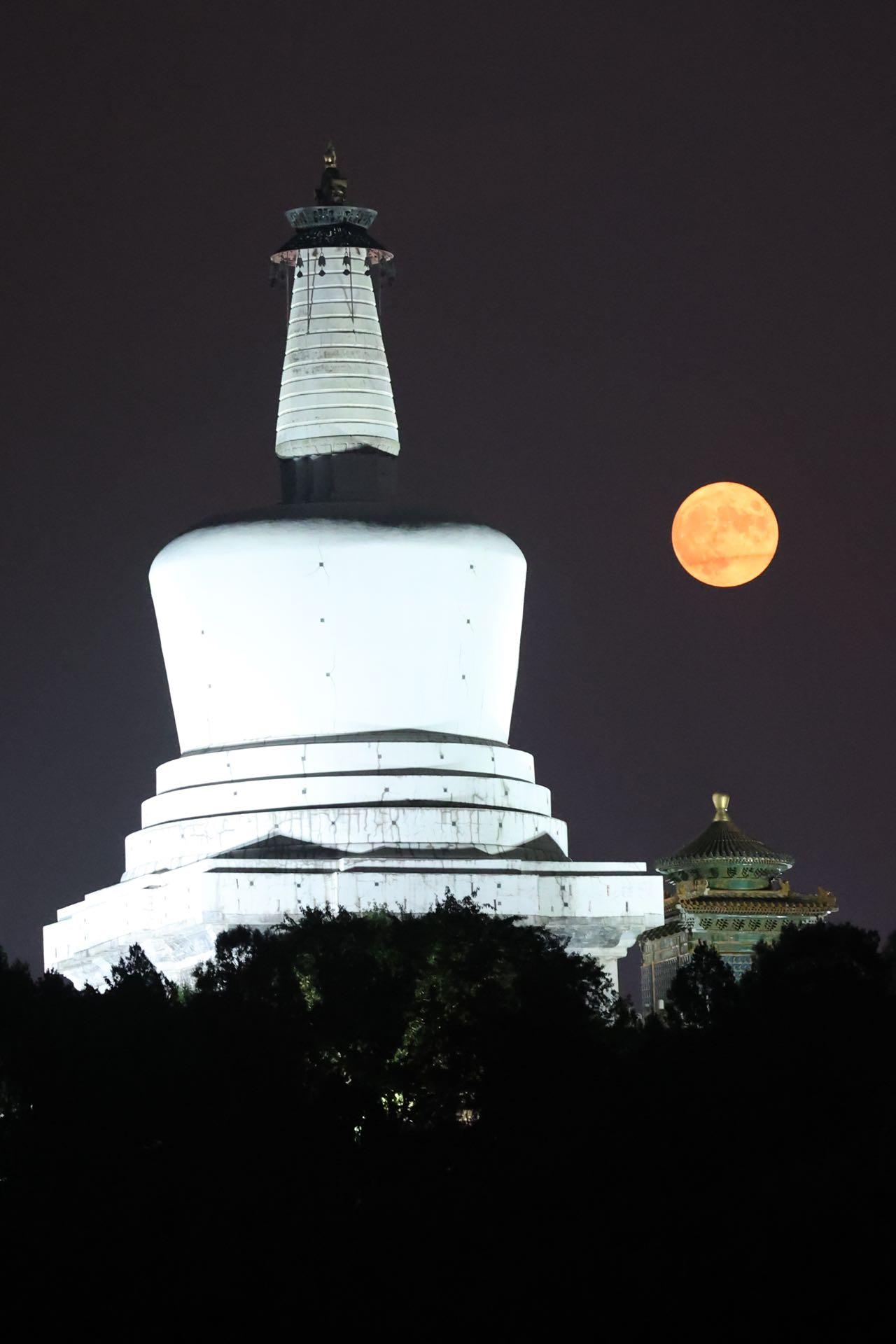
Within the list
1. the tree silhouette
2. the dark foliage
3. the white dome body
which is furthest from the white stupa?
the tree silhouette

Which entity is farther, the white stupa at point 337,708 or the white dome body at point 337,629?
the white dome body at point 337,629

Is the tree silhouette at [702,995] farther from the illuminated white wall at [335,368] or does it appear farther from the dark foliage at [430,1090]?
the illuminated white wall at [335,368]

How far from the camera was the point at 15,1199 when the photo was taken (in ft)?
135

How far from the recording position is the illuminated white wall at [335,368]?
202ft

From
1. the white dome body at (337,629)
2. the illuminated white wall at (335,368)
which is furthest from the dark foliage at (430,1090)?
the illuminated white wall at (335,368)

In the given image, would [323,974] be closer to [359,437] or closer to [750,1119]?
[750,1119]

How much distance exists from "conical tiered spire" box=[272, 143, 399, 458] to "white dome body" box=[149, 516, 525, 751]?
6.75 ft

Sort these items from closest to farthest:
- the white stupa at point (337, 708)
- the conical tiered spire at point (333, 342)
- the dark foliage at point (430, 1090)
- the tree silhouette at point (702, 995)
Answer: the dark foliage at point (430, 1090) < the tree silhouette at point (702, 995) < the white stupa at point (337, 708) < the conical tiered spire at point (333, 342)

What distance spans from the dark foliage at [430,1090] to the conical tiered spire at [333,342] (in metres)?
13.2

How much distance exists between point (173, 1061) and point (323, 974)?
15.7 feet

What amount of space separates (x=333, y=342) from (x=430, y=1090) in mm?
19380

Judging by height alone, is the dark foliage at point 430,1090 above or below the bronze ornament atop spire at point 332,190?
below

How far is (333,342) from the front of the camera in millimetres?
61750

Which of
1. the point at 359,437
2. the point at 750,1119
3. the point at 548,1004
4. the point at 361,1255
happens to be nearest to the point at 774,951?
the point at 548,1004
